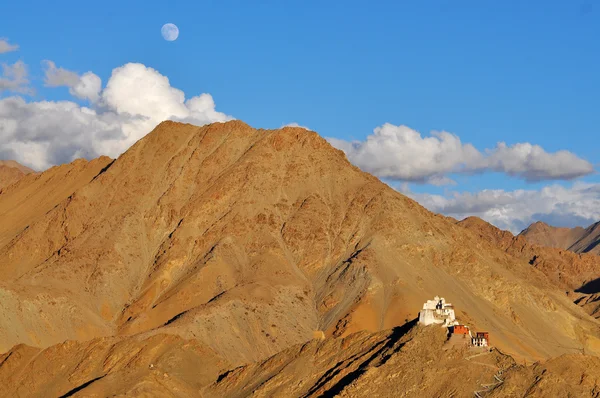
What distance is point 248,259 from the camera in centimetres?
16200

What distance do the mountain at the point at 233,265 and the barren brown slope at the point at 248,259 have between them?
29cm

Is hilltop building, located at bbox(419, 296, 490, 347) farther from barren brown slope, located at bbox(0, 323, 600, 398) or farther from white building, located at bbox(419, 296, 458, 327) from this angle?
barren brown slope, located at bbox(0, 323, 600, 398)

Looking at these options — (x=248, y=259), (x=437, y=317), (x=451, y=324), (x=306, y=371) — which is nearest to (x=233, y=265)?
(x=248, y=259)

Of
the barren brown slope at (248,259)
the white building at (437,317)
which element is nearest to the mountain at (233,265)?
the barren brown slope at (248,259)

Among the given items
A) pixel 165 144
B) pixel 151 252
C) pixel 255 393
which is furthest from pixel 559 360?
pixel 165 144

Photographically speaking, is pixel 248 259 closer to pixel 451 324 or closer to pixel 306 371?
pixel 306 371

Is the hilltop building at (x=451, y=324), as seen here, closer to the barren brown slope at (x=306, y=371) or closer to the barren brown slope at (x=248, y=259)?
the barren brown slope at (x=306, y=371)

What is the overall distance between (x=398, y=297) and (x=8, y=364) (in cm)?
5589

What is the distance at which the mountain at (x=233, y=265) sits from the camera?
5320 inches

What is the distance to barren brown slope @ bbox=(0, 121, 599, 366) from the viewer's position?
143 m

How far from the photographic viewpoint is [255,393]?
93000 mm

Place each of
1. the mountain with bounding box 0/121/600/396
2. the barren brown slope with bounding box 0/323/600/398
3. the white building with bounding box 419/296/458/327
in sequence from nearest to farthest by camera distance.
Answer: the barren brown slope with bounding box 0/323/600/398, the white building with bounding box 419/296/458/327, the mountain with bounding box 0/121/600/396

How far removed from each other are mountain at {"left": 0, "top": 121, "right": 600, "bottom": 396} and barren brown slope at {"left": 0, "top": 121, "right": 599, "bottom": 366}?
29cm

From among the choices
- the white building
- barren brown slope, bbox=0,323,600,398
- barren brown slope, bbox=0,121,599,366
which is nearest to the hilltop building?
the white building
